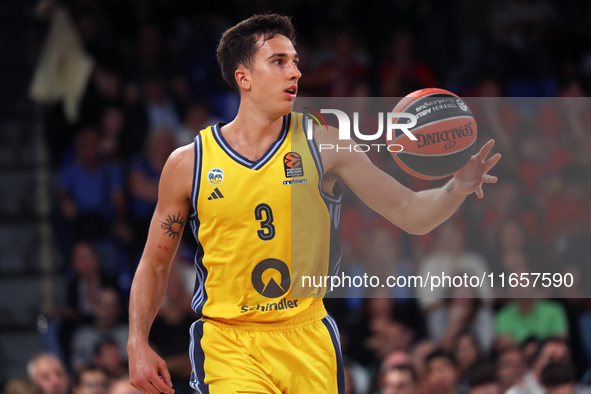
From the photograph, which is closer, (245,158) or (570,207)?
(245,158)

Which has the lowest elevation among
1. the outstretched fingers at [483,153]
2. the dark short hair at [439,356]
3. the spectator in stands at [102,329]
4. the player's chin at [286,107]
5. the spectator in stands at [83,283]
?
the dark short hair at [439,356]

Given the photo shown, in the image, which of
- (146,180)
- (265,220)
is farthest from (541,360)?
(146,180)

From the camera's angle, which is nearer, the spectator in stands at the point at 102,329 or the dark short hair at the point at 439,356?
the dark short hair at the point at 439,356

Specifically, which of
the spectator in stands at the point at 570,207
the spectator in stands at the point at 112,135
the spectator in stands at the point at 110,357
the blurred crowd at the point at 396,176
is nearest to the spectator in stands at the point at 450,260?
the blurred crowd at the point at 396,176

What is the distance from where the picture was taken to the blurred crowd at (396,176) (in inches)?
184

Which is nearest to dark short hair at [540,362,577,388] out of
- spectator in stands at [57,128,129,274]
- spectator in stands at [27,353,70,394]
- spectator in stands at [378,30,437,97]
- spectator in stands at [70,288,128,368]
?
spectator in stands at [378,30,437,97]

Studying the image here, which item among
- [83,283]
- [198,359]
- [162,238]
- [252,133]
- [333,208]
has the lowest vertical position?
[198,359]

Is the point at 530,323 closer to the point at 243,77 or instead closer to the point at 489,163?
the point at 489,163

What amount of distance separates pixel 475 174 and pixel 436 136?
28 cm

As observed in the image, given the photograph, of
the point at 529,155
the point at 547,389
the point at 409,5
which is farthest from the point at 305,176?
the point at 409,5

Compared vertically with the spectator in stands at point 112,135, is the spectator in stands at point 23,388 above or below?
below

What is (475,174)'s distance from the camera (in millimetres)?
3818

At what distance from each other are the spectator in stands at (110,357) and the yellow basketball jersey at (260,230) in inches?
119

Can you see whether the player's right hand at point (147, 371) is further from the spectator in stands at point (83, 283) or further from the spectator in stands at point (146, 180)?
the spectator in stands at point (146, 180)
